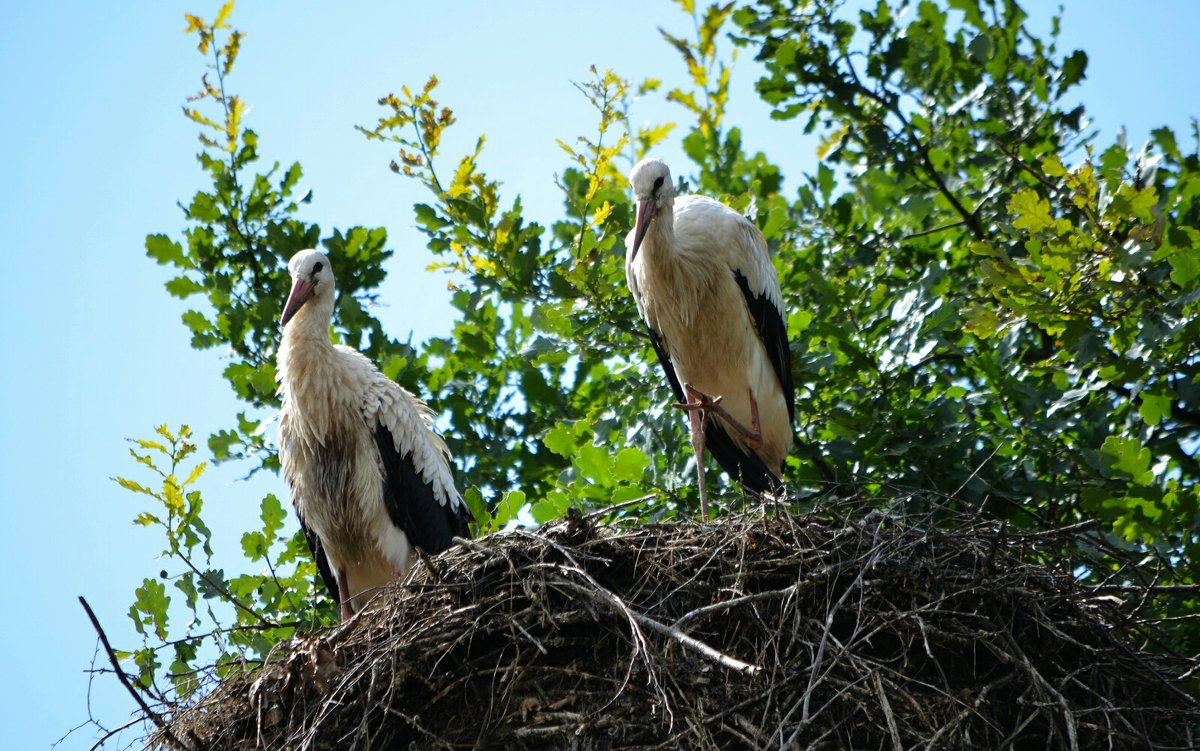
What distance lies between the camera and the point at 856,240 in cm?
798

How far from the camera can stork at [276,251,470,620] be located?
20.5 feet

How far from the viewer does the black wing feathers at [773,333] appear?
263 inches

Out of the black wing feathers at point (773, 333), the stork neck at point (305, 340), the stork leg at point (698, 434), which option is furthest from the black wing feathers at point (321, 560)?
the black wing feathers at point (773, 333)

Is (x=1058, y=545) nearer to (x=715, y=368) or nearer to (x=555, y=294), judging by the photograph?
(x=715, y=368)

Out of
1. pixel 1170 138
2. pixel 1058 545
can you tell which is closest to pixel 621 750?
pixel 1058 545

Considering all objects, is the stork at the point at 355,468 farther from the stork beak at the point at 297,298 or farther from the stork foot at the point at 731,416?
the stork foot at the point at 731,416

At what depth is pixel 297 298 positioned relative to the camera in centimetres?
648

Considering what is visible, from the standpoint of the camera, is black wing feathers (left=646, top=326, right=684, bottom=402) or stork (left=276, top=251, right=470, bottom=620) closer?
stork (left=276, top=251, right=470, bottom=620)

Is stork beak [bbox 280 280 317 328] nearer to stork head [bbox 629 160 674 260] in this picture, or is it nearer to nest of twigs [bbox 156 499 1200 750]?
stork head [bbox 629 160 674 260]

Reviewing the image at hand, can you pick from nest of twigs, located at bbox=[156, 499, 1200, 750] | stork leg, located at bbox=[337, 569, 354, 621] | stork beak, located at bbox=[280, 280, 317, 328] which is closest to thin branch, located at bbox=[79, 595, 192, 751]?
nest of twigs, located at bbox=[156, 499, 1200, 750]

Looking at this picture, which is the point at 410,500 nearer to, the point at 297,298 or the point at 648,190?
the point at 297,298

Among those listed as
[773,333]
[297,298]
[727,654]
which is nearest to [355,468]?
[297,298]

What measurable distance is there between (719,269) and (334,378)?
1.79m

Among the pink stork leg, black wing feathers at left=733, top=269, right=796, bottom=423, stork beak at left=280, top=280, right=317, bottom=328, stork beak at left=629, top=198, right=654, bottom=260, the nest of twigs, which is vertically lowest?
the nest of twigs
